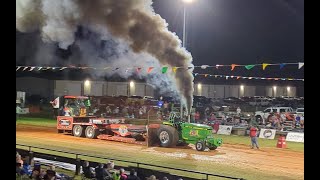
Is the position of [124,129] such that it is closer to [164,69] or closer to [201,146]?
[164,69]

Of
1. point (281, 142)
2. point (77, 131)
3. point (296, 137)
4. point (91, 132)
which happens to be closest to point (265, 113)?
point (281, 142)

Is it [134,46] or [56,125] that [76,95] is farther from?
[134,46]

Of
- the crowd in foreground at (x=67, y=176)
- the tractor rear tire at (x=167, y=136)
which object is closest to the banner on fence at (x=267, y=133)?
the tractor rear tire at (x=167, y=136)

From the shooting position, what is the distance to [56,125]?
6.34 meters

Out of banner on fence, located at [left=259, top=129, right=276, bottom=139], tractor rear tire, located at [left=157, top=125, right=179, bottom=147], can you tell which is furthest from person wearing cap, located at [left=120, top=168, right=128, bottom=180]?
banner on fence, located at [left=259, top=129, right=276, bottom=139]

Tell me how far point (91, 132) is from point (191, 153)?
1571 mm

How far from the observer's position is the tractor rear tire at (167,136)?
5225 mm

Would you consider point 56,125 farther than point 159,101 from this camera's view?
Yes

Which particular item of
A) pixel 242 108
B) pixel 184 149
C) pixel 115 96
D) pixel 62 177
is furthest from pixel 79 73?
pixel 242 108

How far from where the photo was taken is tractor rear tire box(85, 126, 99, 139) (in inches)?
234

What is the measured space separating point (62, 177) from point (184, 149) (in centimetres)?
202

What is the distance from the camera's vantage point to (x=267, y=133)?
183 inches

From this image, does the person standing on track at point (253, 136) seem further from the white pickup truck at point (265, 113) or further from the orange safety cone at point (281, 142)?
the orange safety cone at point (281, 142)

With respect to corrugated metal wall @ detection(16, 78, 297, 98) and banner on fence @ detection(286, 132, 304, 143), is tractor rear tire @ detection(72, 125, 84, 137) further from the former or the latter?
banner on fence @ detection(286, 132, 304, 143)
